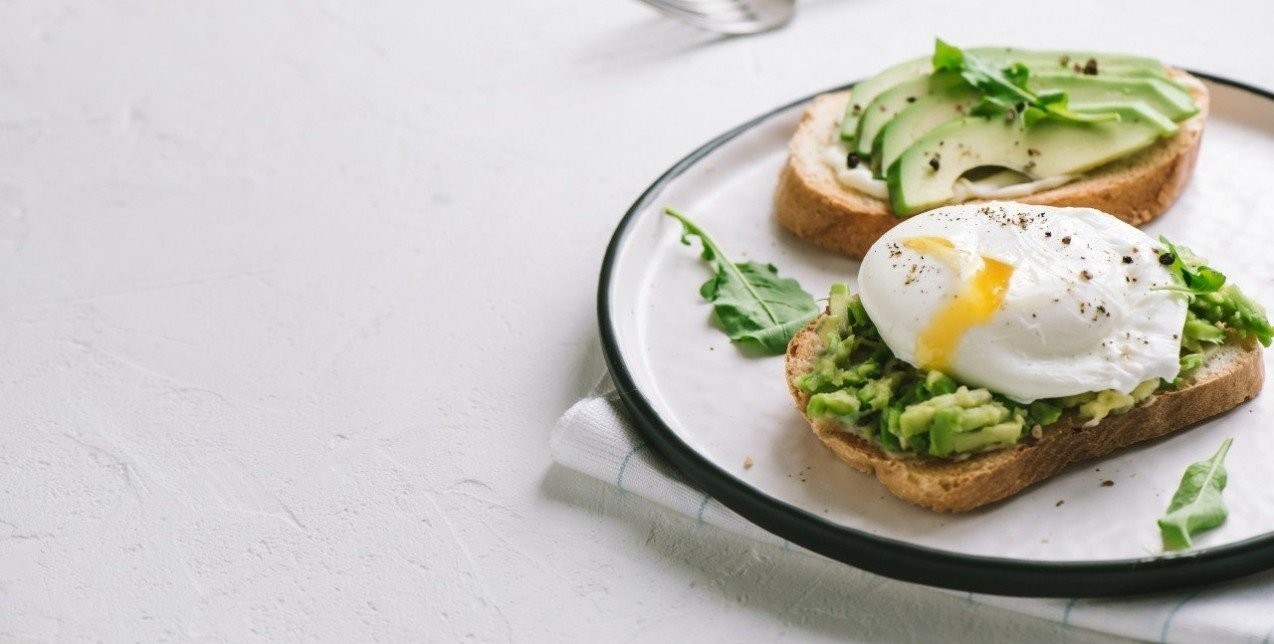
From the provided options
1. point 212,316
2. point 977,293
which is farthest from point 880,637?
point 212,316

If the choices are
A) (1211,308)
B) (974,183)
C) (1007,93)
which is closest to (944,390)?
(1211,308)

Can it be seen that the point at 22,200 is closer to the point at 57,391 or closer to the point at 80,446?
the point at 57,391

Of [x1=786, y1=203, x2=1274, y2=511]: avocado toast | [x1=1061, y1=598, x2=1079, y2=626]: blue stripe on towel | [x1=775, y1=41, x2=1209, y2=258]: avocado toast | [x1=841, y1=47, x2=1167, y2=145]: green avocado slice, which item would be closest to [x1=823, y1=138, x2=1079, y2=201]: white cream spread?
[x1=775, y1=41, x2=1209, y2=258]: avocado toast

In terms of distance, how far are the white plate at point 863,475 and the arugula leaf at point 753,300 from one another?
0.16 ft

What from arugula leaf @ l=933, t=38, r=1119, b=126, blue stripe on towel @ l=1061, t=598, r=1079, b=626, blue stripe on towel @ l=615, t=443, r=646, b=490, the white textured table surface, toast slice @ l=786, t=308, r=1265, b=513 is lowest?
Answer: the white textured table surface

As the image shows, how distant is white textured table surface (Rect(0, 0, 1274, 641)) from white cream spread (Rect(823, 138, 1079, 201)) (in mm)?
791

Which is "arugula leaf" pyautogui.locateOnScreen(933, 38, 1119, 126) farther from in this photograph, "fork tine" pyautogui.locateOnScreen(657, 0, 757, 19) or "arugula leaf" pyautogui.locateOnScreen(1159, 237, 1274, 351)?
"fork tine" pyautogui.locateOnScreen(657, 0, 757, 19)

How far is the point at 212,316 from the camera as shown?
3.83m

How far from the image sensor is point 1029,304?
2775 mm

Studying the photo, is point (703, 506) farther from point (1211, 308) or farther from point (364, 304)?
point (364, 304)

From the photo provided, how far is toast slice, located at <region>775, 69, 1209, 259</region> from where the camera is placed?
369 centimetres

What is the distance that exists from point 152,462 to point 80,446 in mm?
240

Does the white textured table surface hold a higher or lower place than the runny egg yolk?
lower

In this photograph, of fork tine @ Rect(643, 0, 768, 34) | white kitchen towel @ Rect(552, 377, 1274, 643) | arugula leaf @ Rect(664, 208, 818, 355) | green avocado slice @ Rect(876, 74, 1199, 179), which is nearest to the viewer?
white kitchen towel @ Rect(552, 377, 1274, 643)
